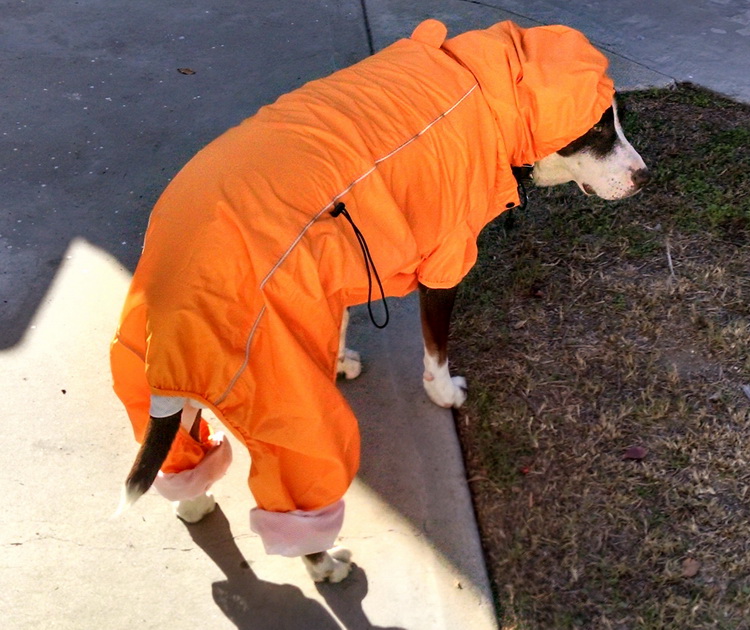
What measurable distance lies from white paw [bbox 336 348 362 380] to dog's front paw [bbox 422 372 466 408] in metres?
0.28

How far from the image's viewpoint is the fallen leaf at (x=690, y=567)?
236 centimetres

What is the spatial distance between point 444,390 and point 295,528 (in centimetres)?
103

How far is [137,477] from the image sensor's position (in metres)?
1.81

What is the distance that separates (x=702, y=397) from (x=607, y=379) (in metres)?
0.36

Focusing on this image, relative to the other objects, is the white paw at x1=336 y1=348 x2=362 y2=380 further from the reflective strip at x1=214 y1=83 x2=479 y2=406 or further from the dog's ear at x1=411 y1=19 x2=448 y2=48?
the dog's ear at x1=411 y1=19 x2=448 y2=48

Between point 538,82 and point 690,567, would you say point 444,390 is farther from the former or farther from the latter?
point 538,82

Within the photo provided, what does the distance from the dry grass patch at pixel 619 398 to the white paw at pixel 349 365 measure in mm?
416

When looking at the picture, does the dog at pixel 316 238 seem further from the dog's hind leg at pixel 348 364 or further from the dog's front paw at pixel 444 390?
the dog's hind leg at pixel 348 364

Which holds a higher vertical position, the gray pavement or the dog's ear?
the dog's ear

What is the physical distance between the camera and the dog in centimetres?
176

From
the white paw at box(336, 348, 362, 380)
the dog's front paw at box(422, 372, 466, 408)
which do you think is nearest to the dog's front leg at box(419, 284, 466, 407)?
the dog's front paw at box(422, 372, 466, 408)

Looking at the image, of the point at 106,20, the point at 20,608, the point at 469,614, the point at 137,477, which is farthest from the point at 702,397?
the point at 106,20

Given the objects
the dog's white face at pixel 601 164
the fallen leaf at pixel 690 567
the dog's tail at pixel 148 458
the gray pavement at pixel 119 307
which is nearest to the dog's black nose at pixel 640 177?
the dog's white face at pixel 601 164

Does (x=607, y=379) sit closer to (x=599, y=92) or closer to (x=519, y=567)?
(x=519, y=567)
